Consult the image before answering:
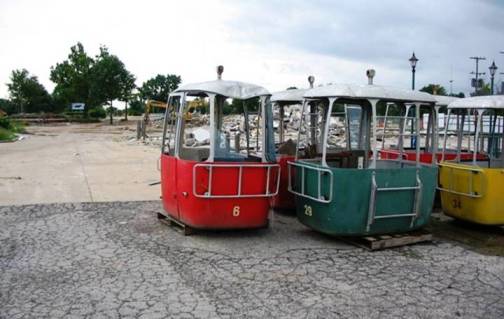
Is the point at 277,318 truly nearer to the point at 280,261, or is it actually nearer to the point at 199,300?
the point at 199,300

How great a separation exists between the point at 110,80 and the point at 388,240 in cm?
5073

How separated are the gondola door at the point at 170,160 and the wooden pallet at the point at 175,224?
9 centimetres

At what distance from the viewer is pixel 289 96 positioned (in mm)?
9117

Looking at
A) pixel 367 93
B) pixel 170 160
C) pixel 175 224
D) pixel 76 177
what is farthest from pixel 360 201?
pixel 76 177

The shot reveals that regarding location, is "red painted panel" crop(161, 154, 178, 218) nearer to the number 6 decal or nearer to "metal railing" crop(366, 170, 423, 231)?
the number 6 decal

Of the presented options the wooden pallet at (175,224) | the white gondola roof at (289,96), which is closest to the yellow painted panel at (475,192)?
the white gondola roof at (289,96)

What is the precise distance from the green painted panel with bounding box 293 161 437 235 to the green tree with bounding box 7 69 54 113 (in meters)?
60.0

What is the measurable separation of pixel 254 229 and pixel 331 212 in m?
1.40

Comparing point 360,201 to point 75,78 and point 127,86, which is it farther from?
point 75,78

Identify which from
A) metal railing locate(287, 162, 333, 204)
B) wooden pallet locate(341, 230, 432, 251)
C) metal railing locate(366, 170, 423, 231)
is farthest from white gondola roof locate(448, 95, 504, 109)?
metal railing locate(287, 162, 333, 204)

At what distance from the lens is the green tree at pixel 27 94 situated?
60.0 meters

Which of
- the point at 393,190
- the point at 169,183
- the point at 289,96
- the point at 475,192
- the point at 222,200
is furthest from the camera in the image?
the point at 289,96

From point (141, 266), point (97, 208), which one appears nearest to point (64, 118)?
point (97, 208)

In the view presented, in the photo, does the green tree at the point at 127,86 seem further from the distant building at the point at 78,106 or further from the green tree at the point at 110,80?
the distant building at the point at 78,106
